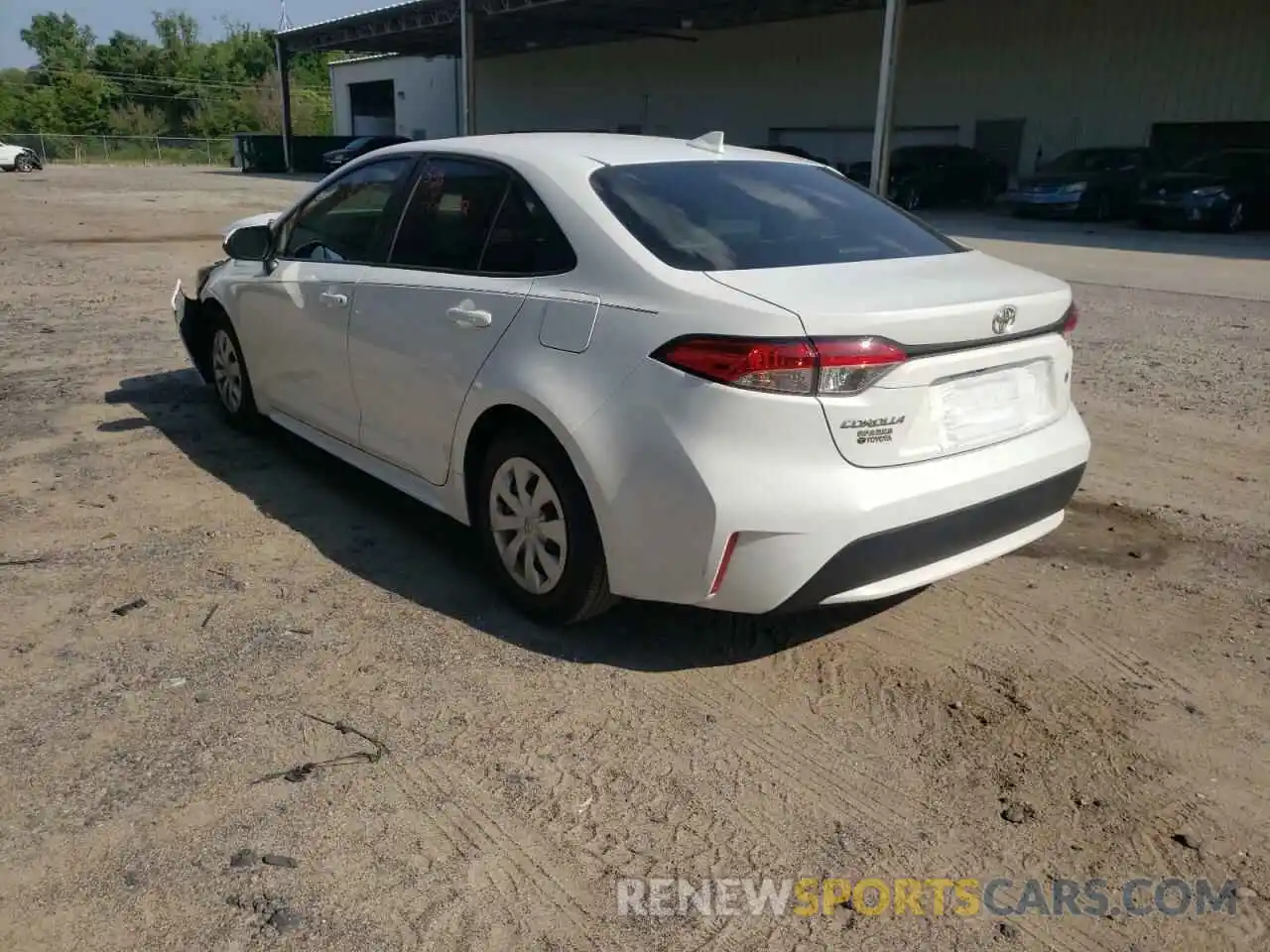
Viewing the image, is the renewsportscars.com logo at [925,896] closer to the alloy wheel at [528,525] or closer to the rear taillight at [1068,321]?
the alloy wheel at [528,525]

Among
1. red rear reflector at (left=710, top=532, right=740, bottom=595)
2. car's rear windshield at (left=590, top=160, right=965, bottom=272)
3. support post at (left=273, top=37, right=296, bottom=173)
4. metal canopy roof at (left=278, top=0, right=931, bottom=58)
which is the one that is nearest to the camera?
red rear reflector at (left=710, top=532, right=740, bottom=595)

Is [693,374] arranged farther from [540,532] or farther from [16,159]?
[16,159]

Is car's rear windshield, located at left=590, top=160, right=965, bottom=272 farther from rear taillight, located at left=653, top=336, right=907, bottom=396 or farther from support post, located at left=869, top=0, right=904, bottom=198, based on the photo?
support post, located at left=869, top=0, right=904, bottom=198

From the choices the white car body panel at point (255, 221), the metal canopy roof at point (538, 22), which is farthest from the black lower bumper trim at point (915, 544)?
the metal canopy roof at point (538, 22)

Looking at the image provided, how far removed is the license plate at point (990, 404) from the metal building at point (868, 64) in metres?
20.3

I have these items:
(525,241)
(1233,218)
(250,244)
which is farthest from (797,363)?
(1233,218)

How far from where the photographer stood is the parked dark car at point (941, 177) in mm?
25891

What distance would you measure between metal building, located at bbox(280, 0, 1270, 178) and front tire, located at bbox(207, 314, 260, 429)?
19.1m

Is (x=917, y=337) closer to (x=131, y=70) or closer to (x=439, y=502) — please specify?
(x=439, y=502)

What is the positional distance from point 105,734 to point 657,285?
2075mm

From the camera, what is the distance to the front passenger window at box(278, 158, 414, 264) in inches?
173

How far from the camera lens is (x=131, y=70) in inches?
3145

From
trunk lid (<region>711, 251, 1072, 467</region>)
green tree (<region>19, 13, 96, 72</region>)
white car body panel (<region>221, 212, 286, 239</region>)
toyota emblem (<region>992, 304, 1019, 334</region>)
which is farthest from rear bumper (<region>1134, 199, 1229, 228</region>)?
green tree (<region>19, 13, 96, 72</region>)

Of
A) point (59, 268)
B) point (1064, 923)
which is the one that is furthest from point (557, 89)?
point (1064, 923)
